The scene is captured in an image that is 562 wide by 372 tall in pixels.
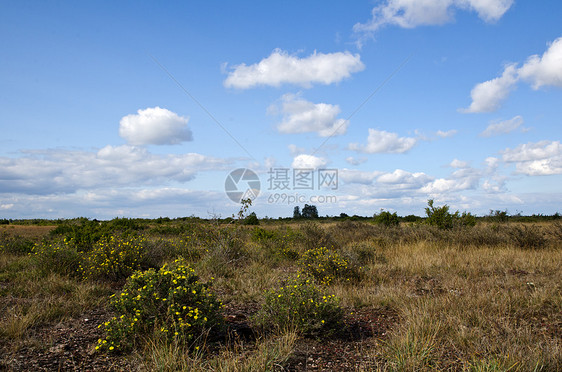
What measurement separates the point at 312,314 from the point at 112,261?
5.54 m

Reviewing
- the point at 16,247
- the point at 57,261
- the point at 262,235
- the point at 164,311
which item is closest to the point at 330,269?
the point at 164,311

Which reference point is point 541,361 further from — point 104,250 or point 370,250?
point 104,250

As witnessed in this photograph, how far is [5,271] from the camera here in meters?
8.99

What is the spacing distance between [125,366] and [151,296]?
34.9 inches

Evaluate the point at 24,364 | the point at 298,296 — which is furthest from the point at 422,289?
the point at 24,364

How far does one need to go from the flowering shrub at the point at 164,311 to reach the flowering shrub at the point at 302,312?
27.1 inches

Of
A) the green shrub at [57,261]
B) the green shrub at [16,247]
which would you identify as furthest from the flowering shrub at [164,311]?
the green shrub at [16,247]

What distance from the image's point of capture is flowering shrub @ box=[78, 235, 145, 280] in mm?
8219

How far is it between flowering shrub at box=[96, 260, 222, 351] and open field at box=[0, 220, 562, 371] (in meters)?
0.08

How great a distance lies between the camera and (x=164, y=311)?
4.48 metres

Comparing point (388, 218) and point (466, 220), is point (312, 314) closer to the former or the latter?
point (466, 220)

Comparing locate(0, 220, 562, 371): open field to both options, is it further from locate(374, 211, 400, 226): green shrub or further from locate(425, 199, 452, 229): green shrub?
locate(374, 211, 400, 226): green shrub

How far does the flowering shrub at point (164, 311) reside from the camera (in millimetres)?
4188

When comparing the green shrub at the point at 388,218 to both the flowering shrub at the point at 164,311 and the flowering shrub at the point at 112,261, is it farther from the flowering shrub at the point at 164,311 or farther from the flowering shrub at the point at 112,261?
the flowering shrub at the point at 164,311
